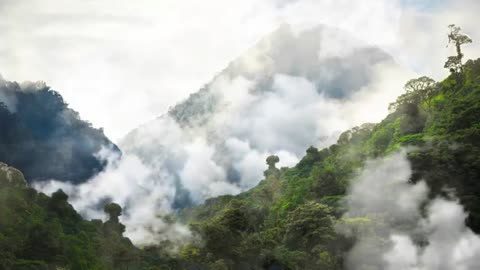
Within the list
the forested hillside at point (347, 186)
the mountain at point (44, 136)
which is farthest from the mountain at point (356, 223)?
the mountain at point (44, 136)

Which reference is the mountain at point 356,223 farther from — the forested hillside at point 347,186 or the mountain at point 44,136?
the mountain at point 44,136

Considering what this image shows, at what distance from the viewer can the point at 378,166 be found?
83812 mm

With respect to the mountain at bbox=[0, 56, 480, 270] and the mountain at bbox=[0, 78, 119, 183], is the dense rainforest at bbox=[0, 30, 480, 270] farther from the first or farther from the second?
the mountain at bbox=[0, 78, 119, 183]

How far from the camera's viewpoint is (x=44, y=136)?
429 feet

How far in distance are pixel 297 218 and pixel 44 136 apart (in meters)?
82.1

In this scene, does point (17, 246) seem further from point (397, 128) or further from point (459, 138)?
point (397, 128)

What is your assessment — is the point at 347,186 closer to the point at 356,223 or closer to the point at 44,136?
the point at 356,223

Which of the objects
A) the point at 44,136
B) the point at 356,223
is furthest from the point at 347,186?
the point at 44,136

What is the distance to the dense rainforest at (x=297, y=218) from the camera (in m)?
60.5

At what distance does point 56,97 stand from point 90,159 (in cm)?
2382

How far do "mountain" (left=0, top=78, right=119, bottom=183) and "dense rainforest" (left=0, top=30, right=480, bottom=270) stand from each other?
32135 millimetres

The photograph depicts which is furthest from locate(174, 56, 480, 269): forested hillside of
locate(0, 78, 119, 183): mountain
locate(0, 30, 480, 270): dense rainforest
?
locate(0, 78, 119, 183): mountain

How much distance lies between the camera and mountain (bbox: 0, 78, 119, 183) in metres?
114

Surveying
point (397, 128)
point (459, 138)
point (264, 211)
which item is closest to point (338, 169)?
point (397, 128)
